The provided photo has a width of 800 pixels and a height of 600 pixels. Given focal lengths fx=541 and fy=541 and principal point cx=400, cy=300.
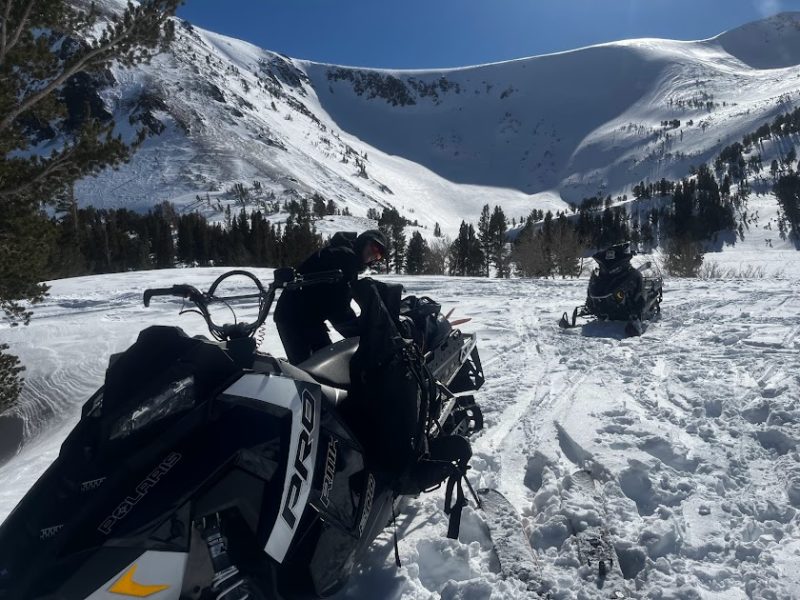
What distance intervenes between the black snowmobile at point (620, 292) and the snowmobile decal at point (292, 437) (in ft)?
23.9

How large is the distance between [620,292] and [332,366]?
7.07 meters

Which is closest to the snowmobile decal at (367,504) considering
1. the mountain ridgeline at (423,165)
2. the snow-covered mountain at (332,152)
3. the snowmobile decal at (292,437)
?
the snowmobile decal at (292,437)

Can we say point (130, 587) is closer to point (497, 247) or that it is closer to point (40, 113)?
point (40, 113)

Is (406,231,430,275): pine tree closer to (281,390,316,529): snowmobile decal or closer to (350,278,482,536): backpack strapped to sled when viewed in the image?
(350,278,482,536): backpack strapped to sled

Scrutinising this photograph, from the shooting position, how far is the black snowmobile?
8.59 metres

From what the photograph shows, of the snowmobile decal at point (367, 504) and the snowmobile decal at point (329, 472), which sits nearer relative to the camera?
the snowmobile decal at point (329, 472)

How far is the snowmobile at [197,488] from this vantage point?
1401mm

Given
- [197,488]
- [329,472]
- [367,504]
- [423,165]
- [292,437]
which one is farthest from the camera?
[423,165]

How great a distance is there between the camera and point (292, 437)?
1.81 meters

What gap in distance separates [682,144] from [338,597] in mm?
187393

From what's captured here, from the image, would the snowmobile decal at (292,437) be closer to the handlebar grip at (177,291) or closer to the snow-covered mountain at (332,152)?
the handlebar grip at (177,291)

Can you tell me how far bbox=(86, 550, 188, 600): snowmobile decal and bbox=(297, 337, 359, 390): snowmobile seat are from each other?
1136mm

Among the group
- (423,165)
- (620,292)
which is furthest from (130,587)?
(423,165)

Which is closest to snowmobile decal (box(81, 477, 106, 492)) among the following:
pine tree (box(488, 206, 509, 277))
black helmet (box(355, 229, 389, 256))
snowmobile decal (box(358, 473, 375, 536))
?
snowmobile decal (box(358, 473, 375, 536))
